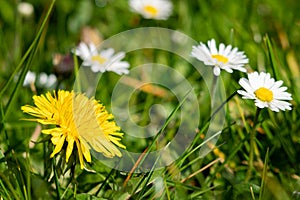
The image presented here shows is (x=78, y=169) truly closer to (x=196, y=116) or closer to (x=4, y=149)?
(x=4, y=149)

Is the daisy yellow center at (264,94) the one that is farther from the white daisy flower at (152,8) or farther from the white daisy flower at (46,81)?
the white daisy flower at (152,8)

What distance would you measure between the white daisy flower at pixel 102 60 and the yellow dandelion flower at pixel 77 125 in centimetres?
35

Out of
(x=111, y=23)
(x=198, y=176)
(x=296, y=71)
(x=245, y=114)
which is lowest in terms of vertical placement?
(x=198, y=176)

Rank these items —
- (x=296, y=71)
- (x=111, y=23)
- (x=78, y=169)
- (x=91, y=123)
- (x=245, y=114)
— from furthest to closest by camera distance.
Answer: (x=111, y=23)
(x=296, y=71)
(x=245, y=114)
(x=78, y=169)
(x=91, y=123)

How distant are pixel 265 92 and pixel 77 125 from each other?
37 centimetres

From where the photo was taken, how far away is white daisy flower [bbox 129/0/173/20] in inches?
66.2

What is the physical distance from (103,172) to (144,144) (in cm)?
18

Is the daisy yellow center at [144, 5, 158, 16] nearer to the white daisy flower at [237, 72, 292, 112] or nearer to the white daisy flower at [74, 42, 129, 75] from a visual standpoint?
the white daisy flower at [74, 42, 129, 75]

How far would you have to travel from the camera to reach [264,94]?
99 cm

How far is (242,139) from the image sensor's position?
1067mm

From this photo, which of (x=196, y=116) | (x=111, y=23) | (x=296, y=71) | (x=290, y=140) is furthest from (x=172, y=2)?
(x=290, y=140)

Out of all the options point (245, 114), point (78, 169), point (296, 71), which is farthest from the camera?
point (296, 71)

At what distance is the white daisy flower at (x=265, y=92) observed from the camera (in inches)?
38.1

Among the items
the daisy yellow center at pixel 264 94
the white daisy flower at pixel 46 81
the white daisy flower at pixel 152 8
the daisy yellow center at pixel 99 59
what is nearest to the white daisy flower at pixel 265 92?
the daisy yellow center at pixel 264 94
